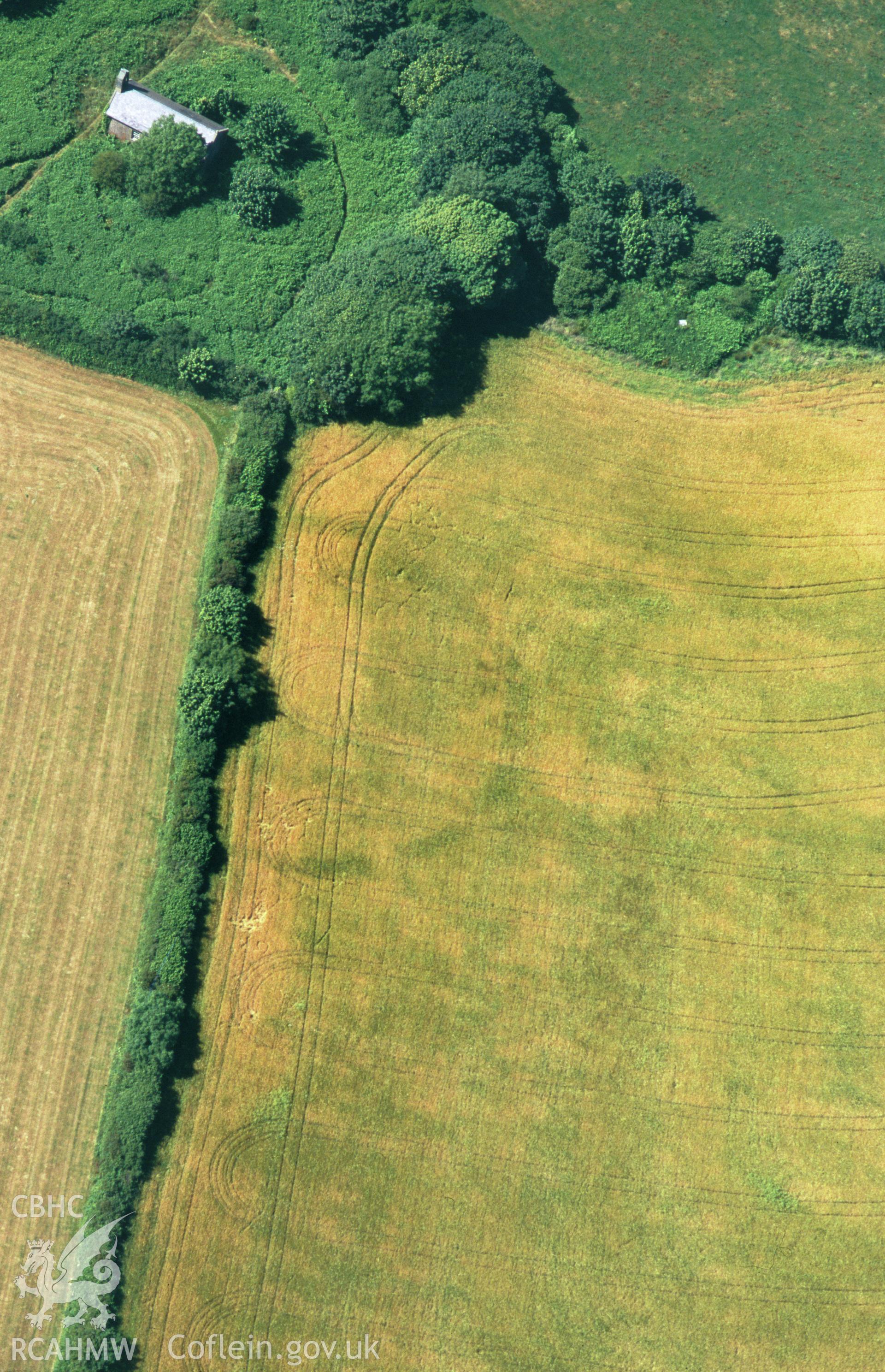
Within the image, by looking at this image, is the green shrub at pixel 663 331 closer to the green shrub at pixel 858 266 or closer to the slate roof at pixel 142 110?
the green shrub at pixel 858 266

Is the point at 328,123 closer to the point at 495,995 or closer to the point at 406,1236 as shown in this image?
the point at 495,995

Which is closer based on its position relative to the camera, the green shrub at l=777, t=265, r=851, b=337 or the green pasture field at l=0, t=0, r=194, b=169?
the green shrub at l=777, t=265, r=851, b=337

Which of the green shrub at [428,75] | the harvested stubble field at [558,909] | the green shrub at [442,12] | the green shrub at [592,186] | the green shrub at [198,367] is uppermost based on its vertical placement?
the green shrub at [442,12]

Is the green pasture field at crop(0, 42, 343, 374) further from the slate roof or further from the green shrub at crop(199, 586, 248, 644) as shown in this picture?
the green shrub at crop(199, 586, 248, 644)

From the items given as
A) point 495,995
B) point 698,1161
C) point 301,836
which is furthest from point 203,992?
point 698,1161

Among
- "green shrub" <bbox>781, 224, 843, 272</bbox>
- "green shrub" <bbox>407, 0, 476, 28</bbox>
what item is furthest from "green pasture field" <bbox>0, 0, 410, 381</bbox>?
"green shrub" <bbox>781, 224, 843, 272</bbox>

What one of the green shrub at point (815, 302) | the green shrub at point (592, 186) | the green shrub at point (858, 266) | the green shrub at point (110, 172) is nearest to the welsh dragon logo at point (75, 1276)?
the green shrub at point (110, 172)
